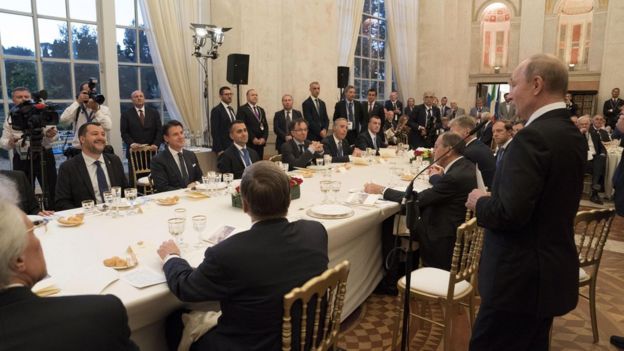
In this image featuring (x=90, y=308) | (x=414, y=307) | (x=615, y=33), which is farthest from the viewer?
(x=615, y=33)

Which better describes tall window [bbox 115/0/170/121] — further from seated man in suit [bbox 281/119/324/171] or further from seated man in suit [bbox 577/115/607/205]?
seated man in suit [bbox 577/115/607/205]

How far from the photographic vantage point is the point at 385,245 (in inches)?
156

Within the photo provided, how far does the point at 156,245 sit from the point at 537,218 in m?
1.77

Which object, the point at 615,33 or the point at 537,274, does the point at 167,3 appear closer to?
the point at 537,274

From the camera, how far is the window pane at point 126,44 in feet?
22.6

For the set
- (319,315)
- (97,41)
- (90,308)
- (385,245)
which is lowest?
(385,245)

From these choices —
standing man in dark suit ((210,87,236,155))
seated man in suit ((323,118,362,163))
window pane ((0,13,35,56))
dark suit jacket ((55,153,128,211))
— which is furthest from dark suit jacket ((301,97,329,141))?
dark suit jacket ((55,153,128,211))

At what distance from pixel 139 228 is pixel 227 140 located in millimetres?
4093

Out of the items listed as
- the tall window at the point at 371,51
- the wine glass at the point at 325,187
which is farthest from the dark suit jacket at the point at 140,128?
the tall window at the point at 371,51

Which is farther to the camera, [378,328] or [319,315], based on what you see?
[378,328]

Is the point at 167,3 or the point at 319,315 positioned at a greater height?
the point at 167,3

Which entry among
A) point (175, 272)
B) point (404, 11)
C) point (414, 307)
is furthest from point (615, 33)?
point (175, 272)

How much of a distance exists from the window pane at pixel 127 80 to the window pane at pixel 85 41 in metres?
0.44

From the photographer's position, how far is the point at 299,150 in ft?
18.2
